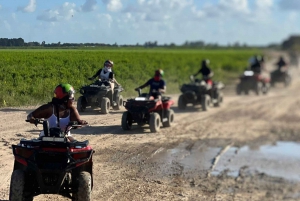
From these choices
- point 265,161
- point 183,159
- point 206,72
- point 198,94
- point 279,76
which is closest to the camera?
point 183,159

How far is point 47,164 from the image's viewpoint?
864 centimetres

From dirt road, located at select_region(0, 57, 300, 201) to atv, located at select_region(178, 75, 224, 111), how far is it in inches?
80.5

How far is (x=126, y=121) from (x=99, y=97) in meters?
2.32

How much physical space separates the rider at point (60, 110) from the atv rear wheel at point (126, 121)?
7.61 metres

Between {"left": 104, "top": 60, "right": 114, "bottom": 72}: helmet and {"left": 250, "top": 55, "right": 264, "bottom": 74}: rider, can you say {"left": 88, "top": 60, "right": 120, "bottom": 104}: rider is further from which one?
{"left": 250, "top": 55, "right": 264, "bottom": 74}: rider

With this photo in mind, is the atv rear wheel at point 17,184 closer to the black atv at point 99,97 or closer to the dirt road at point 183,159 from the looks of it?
the dirt road at point 183,159

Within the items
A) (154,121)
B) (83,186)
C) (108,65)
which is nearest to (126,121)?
(154,121)

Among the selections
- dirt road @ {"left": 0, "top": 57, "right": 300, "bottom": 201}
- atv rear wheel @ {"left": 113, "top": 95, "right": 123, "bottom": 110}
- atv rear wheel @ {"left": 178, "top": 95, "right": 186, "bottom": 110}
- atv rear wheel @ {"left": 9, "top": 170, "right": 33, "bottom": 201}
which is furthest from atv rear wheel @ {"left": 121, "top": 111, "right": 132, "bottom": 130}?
atv rear wheel @ {"left": 9, "top": 170, "right": 33, "bottom": 201}

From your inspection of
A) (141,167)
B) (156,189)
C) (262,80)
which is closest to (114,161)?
(141,167)

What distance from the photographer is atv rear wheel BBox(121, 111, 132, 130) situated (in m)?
16.9

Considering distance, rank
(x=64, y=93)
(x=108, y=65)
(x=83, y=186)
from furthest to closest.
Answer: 1. (x=108, y=65)
2. (x=64, y=93)
3. (x=83, y=186)

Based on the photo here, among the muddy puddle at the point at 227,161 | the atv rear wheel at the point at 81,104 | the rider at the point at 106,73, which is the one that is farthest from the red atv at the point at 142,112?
the atv rear wheel at the point at 81,104

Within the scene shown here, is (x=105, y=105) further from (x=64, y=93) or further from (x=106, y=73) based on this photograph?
(x=64, y=93)

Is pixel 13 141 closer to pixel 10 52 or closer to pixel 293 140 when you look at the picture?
pixel 10 52
